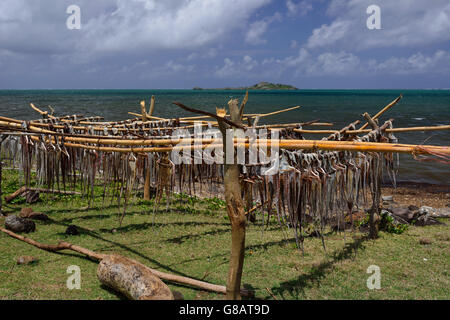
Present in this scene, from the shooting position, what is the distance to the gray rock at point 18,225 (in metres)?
7.47

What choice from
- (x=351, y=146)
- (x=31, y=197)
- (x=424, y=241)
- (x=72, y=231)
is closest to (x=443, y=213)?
(x=424, y=241)

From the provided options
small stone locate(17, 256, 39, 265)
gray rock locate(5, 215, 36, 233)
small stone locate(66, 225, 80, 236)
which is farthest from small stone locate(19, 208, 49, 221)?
small stone locate(17, 256, 39, 265)

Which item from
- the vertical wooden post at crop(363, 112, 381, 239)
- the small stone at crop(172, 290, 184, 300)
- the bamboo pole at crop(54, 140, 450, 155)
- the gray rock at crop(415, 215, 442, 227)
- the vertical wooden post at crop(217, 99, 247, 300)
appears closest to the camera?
the bamboo pole at crop(54, 140, 450, 155)

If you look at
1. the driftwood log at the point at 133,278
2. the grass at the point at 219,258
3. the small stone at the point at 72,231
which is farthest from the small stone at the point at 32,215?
the driftwood log at the point at 133,278

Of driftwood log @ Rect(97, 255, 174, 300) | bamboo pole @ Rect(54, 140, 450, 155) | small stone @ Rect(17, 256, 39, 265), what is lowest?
small stone @ Rect(17, 256, 39, 265)

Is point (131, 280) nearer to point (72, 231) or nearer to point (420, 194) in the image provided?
point (72, 231)

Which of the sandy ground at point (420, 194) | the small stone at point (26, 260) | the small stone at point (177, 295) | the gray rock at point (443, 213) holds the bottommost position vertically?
the sandy ground at point (420, 194)

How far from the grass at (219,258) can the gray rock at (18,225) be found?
0.22 meters

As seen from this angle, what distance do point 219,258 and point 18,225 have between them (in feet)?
14.8

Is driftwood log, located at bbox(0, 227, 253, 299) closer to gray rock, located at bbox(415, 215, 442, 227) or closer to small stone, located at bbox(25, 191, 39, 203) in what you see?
small stone, located at bbox(25, 191, 39, 203)

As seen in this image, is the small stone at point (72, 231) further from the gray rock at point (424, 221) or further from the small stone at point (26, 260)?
the gray rock at point (424, 221)

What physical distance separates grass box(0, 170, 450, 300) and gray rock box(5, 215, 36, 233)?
0.71 ft

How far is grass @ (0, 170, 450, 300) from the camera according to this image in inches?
211

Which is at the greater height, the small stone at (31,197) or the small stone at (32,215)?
the small stone at (31,197)
